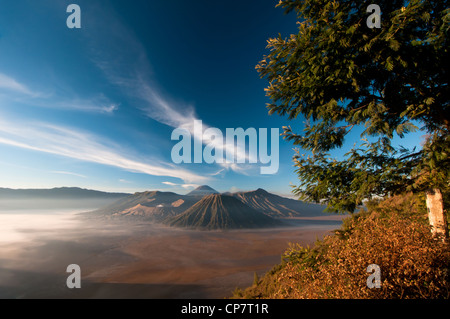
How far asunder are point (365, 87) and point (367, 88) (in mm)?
74

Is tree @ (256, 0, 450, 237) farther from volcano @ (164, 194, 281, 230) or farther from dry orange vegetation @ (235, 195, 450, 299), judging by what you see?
volcano @ (164, 194, 281, 230)

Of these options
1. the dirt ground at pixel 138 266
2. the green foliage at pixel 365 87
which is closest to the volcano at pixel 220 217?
the dirt ground at pixel 138 266

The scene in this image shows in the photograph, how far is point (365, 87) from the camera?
5.63 m

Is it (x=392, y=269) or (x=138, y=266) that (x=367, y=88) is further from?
(x=138, y=266)

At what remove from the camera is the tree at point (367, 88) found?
4398mm

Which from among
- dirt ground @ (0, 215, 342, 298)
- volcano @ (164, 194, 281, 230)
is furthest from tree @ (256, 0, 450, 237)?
volcano @ (164, 194, 281, 230)

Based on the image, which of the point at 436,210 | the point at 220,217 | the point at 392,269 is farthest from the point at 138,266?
the point at 220,217

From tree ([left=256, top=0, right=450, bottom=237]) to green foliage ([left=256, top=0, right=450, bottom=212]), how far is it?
1.0 inches

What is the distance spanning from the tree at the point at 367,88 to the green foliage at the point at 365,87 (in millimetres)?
25

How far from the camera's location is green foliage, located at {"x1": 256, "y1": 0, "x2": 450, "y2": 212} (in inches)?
173

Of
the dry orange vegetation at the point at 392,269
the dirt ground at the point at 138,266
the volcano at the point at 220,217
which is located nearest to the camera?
the dry orange vegetation at the point at 392,269

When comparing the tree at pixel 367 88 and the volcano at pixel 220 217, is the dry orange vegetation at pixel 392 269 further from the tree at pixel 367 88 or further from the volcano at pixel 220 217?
the volcano at pixel 220 217
